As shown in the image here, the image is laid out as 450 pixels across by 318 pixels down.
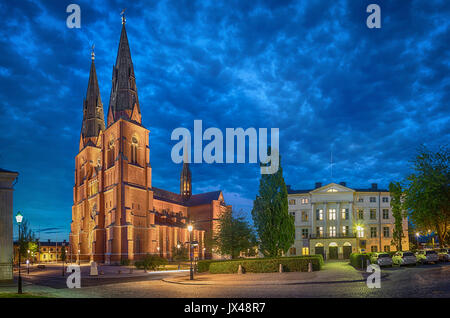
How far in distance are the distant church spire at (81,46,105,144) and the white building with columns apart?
5239 centimetres

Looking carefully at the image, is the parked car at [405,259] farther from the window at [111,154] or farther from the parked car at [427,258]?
the window at [111,154]

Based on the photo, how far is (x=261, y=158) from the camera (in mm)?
35750

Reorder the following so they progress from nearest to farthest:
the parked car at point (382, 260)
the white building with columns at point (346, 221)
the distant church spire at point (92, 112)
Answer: the parked car at point (382, 260), the white building with columns at point (346, 221), the distant church spire at point (92, 112)

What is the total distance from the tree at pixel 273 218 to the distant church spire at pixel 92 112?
62.9 meters

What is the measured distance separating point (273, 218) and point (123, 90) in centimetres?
5362

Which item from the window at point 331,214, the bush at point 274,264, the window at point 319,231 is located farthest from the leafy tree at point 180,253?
the bush at point 274,264

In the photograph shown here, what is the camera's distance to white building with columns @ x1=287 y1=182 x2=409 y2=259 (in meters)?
64.9

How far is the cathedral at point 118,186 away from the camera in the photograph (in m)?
70.7

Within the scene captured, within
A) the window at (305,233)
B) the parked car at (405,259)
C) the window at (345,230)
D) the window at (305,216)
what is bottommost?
the window at (305,233)

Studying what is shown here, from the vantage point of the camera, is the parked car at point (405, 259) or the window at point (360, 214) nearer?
the parked car at point (405, 259)

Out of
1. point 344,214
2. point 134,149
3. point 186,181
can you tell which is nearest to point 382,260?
point 344,214

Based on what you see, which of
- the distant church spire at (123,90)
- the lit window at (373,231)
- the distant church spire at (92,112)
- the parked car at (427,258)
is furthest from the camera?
the distant church spire at (92,112)
